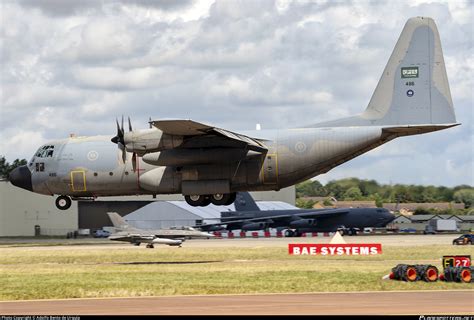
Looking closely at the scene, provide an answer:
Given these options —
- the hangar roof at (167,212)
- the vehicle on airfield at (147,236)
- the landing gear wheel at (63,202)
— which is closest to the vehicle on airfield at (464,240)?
the vehicle on airfield at (147,236)

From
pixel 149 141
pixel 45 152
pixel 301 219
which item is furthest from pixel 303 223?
pixel 149 141

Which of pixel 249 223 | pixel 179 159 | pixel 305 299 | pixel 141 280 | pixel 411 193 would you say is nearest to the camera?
pixel 305 299

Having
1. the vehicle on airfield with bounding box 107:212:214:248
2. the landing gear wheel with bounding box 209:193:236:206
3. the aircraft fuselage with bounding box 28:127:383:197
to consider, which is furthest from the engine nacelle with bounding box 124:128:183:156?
the vehicle on airfield with bounding box 107:212:214:248

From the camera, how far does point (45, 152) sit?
50844 mm

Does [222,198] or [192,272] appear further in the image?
[222,198]

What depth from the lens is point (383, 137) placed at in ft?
156

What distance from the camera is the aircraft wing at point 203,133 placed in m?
43.5

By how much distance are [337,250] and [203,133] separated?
930 cm

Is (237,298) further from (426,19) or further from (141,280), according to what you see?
(426,19)

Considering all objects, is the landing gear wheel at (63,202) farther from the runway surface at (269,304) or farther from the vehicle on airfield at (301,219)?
the vehicle on airfield at (301,219)

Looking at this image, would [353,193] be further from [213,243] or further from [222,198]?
[222,198]

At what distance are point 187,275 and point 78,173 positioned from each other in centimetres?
1776

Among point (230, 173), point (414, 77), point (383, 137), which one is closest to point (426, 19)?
point (414, 77)

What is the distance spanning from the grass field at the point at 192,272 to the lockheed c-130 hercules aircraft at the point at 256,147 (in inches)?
150
